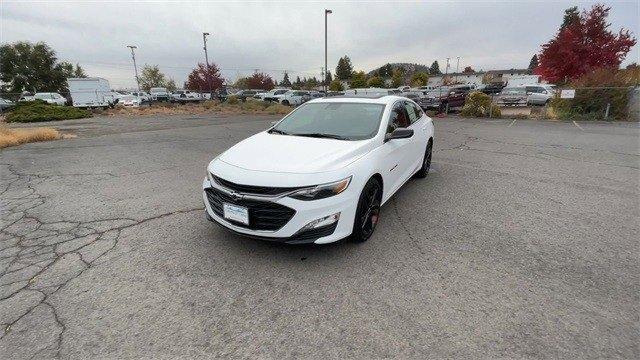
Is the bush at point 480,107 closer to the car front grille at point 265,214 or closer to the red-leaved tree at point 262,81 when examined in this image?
the car front grille at point 265,214

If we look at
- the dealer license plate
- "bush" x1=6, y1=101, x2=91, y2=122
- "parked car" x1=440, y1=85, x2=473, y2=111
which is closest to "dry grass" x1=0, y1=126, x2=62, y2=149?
"bush" x1=6, y1=101, x2=91, y2=122

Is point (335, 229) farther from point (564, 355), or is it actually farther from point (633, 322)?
point (633, 322)

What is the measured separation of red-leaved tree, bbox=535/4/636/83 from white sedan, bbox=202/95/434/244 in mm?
27284

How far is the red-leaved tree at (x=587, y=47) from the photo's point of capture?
918 inches

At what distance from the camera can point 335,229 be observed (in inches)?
118

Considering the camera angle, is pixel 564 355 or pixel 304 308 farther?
pixel 304 308

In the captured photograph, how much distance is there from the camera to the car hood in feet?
9.82

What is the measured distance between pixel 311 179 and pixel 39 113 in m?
22.4

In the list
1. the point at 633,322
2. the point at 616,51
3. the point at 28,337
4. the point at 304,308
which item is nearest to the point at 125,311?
the point at 28,337

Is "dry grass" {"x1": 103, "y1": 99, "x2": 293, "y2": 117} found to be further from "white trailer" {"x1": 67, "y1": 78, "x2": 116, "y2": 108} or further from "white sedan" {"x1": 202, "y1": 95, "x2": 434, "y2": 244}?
"white sedan" {"x1": 202, "y1": 95, "x2": 434, "y2": 244}

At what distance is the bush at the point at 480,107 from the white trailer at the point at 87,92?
27671 mm

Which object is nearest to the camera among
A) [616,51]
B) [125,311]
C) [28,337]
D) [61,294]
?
[28,337]

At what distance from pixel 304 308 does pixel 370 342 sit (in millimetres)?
588

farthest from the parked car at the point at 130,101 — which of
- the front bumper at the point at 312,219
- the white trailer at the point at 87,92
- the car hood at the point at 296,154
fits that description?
the front bumper at the point at 312,219
